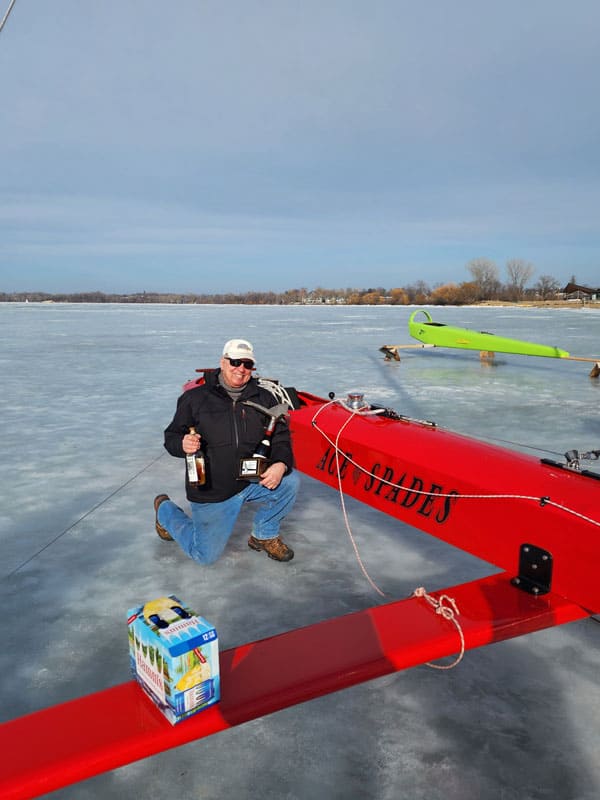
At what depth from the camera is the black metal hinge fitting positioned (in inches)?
89.5

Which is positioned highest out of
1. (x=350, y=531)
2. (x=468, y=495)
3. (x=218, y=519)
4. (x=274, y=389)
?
(x=274, y=389)

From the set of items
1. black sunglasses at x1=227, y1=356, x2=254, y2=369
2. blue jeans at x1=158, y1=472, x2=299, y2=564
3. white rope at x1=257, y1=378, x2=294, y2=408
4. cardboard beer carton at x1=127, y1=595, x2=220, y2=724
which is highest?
black sunglasses at x1=227, y1=356, x2=254, y2=369

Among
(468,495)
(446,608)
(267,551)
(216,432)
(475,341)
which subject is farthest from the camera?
(475,341)

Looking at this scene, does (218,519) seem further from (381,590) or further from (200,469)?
(381,590)

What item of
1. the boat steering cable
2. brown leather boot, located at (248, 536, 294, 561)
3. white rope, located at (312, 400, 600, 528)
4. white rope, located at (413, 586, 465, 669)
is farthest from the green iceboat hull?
white rope, located at (413, 586, 465, 669)

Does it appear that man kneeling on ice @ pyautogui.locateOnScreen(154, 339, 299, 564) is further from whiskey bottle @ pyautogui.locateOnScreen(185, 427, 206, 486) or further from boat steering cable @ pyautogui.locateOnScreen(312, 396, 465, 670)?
boat steering cable @ pyautogui.locateOnScreen(312, 396, 465, 670)

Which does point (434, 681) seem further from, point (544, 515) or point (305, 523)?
point (305, 523)

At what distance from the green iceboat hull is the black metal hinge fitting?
8.27 m

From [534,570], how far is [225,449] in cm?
163

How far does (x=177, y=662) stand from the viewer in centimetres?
148

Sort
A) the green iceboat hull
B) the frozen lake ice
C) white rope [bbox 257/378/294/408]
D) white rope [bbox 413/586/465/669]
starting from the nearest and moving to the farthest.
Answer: the frozen lake ice
white rope [bbox 413/586/465/669]
white rope [bbox 257/378/294/408]
the green iceboat hull

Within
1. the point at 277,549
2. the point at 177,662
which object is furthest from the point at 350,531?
the point at 177,662

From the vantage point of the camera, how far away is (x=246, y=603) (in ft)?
8.94

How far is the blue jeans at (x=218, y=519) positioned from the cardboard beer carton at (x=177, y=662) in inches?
55.6
